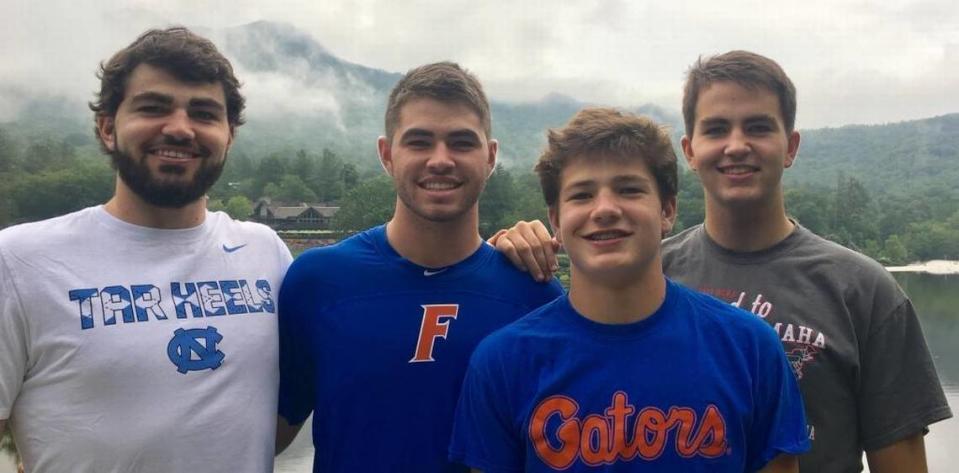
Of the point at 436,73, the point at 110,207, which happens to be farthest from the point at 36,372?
the point at 436,73

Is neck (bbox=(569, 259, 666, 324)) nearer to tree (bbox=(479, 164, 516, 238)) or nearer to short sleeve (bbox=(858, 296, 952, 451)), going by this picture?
short sleeve (bbox=(858, 296, 952, 451))

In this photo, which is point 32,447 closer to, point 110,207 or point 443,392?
point 110,207

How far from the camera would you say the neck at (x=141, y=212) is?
9.66ft

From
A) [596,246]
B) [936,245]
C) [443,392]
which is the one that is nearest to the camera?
[596,246]

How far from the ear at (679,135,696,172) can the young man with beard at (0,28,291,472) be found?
1761 mm

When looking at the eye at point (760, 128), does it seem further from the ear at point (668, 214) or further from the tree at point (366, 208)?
the tree at point (366, 208)

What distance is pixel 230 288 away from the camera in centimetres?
299

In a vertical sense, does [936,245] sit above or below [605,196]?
below

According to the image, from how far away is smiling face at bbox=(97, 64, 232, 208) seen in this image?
9.57 feet

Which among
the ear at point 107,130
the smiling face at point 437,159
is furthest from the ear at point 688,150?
the ear at point 107,130

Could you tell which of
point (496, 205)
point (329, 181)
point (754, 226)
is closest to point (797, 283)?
point (754, 226)

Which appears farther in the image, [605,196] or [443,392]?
[443,392]

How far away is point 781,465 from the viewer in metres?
2.53

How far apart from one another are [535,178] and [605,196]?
0.37 m
